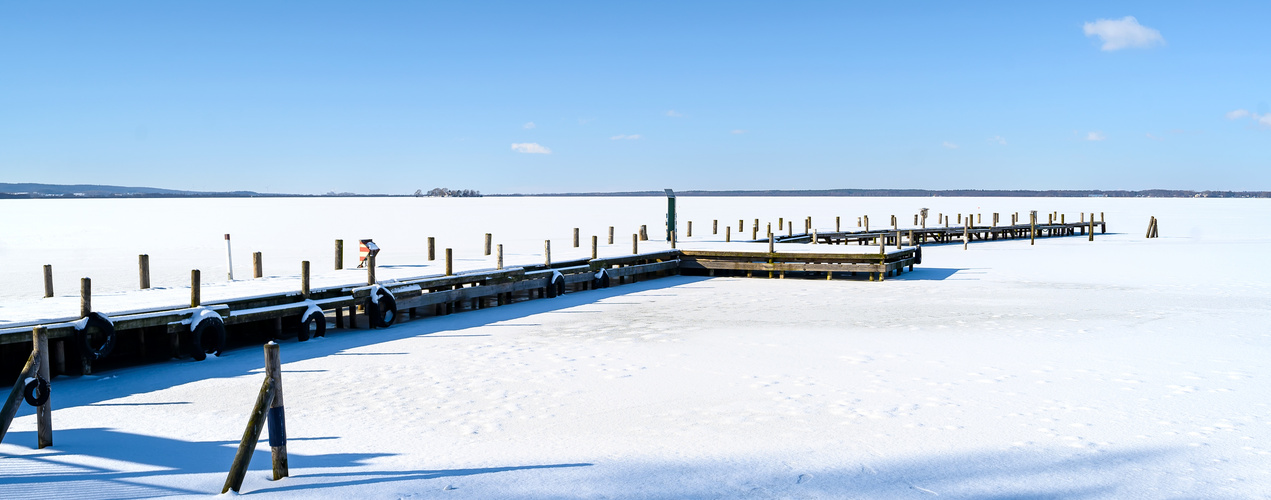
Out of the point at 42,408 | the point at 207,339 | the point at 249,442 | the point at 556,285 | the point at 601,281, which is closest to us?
the point at 249,442

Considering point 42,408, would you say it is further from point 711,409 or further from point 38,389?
point 711,409

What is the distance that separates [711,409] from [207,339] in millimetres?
7923

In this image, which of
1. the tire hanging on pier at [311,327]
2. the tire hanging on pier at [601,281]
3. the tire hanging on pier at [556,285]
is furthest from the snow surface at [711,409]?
the tire hanging on pier at [601,281]

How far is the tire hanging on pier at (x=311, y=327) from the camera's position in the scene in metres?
14.7

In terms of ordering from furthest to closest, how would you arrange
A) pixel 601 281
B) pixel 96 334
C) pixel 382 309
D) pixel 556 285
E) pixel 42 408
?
1. pixel 601 281
2. pixel 556 285
3. pixel 382 309
4. pixel 96 334
5. pixel 42 408

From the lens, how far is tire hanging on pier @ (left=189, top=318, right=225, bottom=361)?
42.1 feet

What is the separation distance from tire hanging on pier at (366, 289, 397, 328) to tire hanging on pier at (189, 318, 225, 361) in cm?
313

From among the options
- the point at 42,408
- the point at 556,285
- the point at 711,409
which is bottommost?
the point at 711,409

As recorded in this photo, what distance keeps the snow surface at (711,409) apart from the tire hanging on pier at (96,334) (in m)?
0.37

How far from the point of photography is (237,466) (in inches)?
260

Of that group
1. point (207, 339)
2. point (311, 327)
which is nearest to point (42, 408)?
point (207, 339)

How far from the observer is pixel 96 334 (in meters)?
11.9

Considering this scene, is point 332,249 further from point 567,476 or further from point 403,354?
point 567,476

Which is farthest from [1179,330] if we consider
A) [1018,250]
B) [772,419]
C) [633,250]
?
[1018,250]
